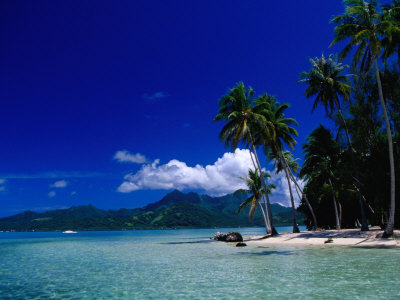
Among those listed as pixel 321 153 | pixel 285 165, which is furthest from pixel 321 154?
pixel 285 165

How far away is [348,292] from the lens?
8.35 m

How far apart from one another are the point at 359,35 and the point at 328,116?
37.3 feet

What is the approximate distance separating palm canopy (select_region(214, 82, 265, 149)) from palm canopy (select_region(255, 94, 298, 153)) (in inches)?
46.5

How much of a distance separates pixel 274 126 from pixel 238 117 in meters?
5.09

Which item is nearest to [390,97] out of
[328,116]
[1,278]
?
[328,116]

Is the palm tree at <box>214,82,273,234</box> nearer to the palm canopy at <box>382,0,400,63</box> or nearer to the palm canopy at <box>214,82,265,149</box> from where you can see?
the palm canopy at <box>214,82,265,149</box>

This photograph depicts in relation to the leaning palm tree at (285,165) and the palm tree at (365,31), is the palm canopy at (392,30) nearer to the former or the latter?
the palm tree at (365,31)

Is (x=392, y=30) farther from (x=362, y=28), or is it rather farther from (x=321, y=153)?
(x=321, y=153)

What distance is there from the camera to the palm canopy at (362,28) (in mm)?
23844

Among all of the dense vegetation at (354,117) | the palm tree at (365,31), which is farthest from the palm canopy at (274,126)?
the palm tree at (365,31)

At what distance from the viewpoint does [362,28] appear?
24.8 meters

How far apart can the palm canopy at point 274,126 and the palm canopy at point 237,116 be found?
1182mm

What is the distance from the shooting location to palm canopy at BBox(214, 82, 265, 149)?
34469 millimetres

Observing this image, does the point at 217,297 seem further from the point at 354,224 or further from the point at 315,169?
the point at 354,224
